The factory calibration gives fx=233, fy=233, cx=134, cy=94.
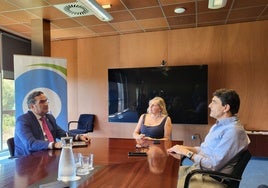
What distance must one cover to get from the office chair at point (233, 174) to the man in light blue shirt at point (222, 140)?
1.6 inches

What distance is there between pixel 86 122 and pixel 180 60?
2.60 meters

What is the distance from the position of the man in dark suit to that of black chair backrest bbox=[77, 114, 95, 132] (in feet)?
9.02

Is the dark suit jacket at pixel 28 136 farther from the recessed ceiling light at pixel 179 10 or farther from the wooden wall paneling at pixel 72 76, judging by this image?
the wooden wall paneling at pixel 72 76

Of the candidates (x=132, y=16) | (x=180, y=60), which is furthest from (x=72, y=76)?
(x=180, y=60)

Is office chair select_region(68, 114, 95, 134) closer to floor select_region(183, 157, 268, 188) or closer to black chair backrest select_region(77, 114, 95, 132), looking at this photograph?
black chair backrest select_region(77, 114, 95, 132)

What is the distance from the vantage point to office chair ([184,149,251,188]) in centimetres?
168

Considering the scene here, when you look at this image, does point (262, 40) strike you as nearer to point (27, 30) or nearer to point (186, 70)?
point (186, 70)

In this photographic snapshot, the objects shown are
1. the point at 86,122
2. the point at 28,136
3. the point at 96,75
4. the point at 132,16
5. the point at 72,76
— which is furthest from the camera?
the point at 72,76

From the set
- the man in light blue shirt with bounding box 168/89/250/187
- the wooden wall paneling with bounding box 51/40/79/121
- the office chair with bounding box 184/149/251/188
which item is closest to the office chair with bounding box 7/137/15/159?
the man in light blue shirt with bounding box 168/89/250/187

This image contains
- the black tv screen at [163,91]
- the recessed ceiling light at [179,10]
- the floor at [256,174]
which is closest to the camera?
the floor at [256,174]

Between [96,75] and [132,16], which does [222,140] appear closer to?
[132,16]

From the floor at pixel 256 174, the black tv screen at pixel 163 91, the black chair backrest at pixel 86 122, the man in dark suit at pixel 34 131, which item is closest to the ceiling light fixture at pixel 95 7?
the man in dark suit at pixel 34 131

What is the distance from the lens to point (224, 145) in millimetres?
1768

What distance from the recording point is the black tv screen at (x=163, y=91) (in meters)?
4.70
